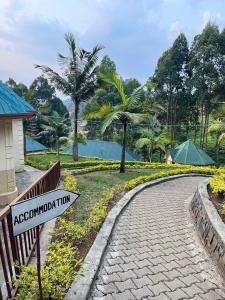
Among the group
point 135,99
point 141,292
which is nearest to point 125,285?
point 141,292

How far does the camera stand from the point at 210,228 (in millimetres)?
5191

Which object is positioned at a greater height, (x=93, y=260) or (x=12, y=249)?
(x=12, y=249)

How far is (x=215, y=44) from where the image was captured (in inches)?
944

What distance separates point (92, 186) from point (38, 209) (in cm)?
678

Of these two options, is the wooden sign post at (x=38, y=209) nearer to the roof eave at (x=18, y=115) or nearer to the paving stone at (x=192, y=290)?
the paving stone at (x=192, y=290)

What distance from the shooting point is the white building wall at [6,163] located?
738 cm

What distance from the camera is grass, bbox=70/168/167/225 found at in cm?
680

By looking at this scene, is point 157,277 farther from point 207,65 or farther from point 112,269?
point 207,65

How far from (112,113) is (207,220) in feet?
21.1

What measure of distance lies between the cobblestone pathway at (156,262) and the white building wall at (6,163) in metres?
3.23

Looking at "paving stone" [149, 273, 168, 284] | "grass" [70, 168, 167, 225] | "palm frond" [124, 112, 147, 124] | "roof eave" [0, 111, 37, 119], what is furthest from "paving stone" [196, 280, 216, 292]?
"palm frond" [124, 112, 147, 124]

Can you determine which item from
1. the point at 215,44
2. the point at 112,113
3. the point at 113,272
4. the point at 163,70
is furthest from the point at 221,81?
the point at 113,272

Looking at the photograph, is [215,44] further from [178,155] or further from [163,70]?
[178,155]

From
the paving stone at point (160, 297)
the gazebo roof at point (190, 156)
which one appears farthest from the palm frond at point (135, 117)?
the gazebo roof at point (190, 156)
